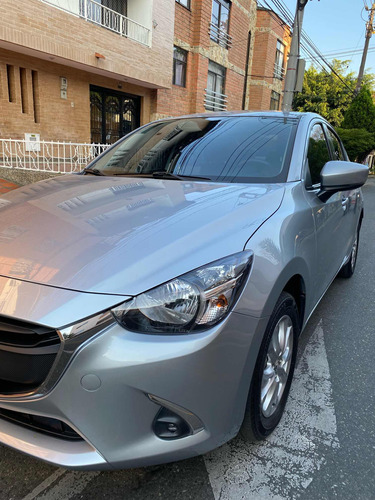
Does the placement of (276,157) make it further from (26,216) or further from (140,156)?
(26,216)

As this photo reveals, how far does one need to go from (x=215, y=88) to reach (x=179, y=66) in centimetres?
303

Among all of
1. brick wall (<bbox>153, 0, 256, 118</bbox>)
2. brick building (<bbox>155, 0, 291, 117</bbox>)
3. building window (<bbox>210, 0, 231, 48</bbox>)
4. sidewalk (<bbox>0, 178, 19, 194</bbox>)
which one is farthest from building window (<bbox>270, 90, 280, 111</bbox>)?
sidewalk (<bbox>0, 178, 19, 194</bbox>)

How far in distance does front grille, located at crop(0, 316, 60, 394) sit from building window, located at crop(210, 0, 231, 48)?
730 inches

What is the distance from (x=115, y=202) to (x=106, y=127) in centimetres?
1284

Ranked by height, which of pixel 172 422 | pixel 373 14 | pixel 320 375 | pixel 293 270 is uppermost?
pixel 373 14

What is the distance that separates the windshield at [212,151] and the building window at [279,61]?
23834 mm

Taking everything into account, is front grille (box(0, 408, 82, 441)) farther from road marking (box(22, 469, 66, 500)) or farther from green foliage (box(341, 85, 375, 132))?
green foliage (box(341, 85, 375, 132))

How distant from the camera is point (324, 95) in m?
28.9

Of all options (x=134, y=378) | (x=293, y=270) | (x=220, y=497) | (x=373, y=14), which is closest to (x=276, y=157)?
(x=293, y=270)

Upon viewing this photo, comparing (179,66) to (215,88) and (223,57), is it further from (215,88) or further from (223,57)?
(223,57)

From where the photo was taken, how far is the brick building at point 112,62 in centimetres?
998

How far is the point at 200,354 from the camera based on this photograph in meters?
1.29

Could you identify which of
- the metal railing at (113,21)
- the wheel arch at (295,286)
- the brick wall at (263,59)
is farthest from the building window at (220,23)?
the wheel arch at (295,286)

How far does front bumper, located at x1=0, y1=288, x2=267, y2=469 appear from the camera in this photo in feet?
4.07
